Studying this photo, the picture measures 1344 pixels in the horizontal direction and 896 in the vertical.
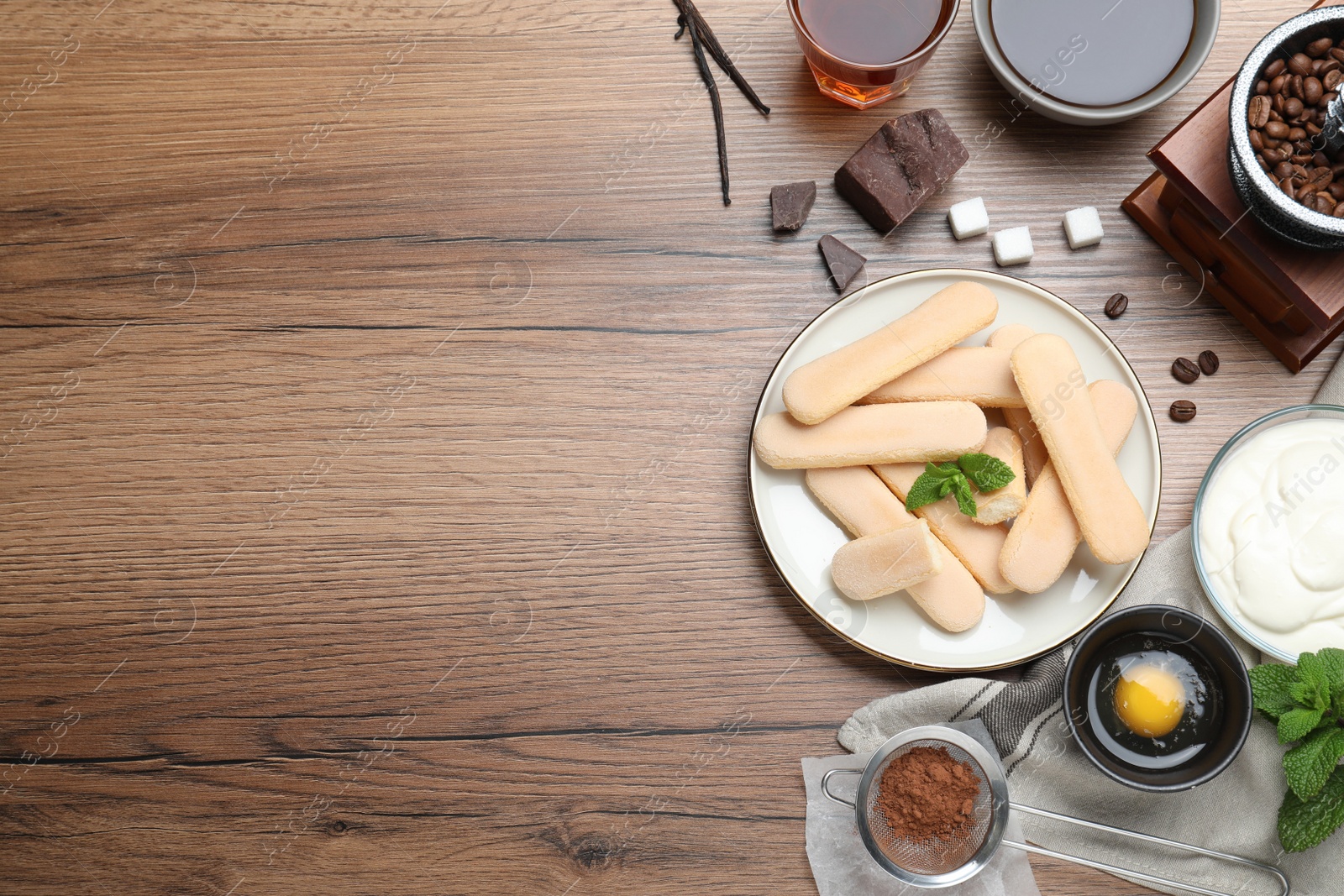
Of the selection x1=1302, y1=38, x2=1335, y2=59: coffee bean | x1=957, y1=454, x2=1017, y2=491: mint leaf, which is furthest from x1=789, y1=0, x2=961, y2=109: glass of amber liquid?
x1=957, y1=454, x2=1017, y2=491: mint leaf

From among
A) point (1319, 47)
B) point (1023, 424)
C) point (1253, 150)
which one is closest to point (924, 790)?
point (1023, 424)

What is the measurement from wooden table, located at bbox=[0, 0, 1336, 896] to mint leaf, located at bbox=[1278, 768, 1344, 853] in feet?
0.86

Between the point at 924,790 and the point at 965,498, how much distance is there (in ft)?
1.21

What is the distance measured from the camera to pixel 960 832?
1.08m

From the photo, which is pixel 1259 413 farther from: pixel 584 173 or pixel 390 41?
pixel 390 41

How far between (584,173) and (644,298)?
0.19 meters

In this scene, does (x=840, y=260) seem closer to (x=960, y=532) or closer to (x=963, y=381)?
(x=963, y=381)

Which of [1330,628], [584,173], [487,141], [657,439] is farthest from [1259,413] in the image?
[487,141]

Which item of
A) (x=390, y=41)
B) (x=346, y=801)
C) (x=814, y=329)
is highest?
(x=390, y=41)

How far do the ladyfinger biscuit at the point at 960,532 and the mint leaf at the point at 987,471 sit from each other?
48mm

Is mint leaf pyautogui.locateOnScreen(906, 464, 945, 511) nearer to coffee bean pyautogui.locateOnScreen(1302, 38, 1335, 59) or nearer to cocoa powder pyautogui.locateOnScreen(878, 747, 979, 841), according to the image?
cocoa powder pyautogui.locateOnScreen(878, 747, 979, 841)

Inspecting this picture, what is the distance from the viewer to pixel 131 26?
1.22m

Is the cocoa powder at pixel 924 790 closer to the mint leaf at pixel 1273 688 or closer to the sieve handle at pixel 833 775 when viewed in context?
the sieve handle at pixel 833 775

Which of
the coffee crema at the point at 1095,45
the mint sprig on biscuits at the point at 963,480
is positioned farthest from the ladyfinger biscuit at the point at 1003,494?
the coffee crema at the point at 1095,45
